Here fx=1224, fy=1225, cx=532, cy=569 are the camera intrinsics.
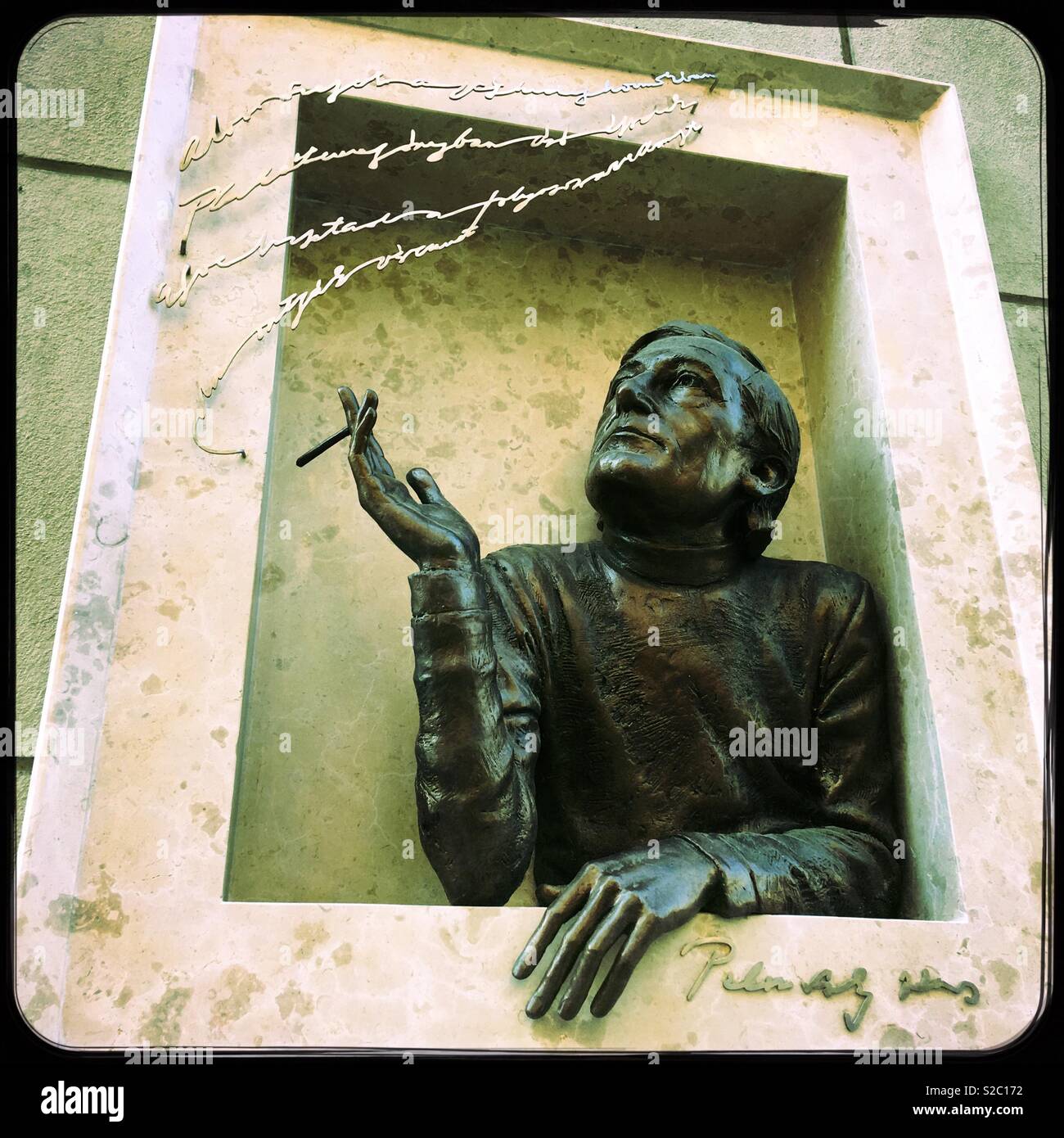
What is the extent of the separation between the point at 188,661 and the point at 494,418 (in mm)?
1528

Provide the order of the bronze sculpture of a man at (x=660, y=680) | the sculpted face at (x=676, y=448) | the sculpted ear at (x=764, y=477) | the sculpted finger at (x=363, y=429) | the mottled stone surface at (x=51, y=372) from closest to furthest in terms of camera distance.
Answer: the bronze sculpture of a man at (x=660, y=680)
the sculpted finger at (x=363, y=429)
the sculpted face at (x=676, y=448)
the sculpted ear at (x=764, y=477)
the mottled stone surface at (x=51, y=372)

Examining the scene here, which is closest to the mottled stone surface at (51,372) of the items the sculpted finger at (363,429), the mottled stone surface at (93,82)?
the mottled stone surface at (93,82)

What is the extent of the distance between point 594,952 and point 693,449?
4.56ft

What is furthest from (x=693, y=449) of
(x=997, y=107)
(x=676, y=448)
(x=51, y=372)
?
(x=997, y=107)

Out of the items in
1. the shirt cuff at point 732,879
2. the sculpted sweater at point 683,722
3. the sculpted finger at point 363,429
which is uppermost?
the sculpted finger at point 363,429

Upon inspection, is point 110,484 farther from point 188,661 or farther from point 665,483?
point 665,483

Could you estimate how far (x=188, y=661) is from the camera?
280cm

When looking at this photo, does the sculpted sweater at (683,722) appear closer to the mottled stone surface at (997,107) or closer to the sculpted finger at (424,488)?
the sculpted finger at (424,488)

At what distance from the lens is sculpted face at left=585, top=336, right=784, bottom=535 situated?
324cm

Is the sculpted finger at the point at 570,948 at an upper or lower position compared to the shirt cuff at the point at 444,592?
lower

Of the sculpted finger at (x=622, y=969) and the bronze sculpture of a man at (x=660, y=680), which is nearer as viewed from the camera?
the sculpted finger at (x=622, y=969)

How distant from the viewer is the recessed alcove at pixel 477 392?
3.29 m

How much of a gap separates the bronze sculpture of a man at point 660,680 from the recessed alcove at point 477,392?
0.21m

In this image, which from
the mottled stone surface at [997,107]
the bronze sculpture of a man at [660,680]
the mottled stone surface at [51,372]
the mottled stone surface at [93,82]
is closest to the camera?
the bronze sculpture of a man at [660,680]
